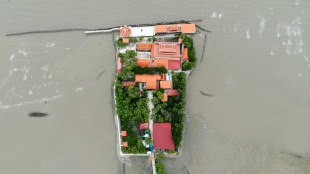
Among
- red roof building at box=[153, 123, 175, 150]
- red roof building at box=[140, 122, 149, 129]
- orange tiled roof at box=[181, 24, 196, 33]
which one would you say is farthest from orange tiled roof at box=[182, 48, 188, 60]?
red roof building at box=[140, 122, 149, 129]

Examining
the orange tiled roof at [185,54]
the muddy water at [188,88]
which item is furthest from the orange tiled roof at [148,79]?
the orange tiled roof at [185,54]

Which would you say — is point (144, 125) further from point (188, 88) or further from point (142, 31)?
point (142, 31)

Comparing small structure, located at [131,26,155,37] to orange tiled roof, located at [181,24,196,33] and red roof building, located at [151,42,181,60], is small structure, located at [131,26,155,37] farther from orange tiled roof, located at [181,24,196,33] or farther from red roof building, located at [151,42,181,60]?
orange tiled roof, located at [181,24,196,33]

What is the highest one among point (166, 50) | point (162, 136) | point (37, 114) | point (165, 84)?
point (166, 50)

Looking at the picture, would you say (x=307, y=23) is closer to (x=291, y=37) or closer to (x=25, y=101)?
(x=291, y=37)

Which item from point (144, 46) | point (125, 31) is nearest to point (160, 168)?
point (144, 46)

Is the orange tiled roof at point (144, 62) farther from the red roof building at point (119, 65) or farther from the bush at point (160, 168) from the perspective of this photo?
the bush at point (160, 168)

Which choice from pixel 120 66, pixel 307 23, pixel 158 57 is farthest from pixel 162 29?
pixel 307 23
